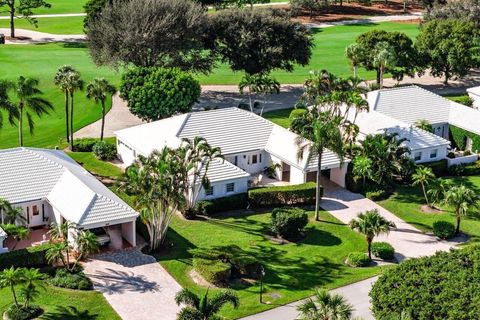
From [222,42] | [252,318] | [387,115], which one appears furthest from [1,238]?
[222,42]

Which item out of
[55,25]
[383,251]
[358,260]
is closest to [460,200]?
[383,251]

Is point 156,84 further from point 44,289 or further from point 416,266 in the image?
point 416,266

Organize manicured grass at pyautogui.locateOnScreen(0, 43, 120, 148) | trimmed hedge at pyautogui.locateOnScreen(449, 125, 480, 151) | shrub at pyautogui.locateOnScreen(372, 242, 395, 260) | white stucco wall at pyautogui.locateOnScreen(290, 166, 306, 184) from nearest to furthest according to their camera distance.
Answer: shrub at pyautogui.locateOnScreen(372, 242, 395, 260) < white stucco wall at pyautogui.locateOnScreen(290, 166, 306, 184) < trimmed hedge at pyautogui.locateOnScreen(449, 125, 480, 151) < manicured grass at pyautogui.locateOnScreen(0, 43, 120, 148)

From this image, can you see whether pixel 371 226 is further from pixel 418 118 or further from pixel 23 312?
pixel 418 118

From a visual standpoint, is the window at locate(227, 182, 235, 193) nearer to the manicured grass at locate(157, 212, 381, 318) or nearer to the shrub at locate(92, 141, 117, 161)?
the manicured grass at locate(157, 212, 381, 318)

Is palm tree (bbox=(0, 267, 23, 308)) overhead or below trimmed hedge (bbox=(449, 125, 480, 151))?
below

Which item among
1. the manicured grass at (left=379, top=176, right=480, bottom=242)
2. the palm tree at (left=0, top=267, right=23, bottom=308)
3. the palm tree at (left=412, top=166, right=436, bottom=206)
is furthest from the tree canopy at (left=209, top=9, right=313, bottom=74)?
the palm tree at (left=0, top=267, right=23, bottom=308)
